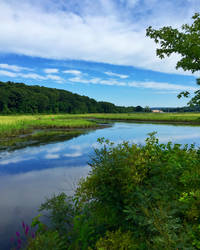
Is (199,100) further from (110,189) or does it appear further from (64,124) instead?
(64,124)

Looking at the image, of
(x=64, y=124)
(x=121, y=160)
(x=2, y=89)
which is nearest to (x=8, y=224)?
(x=121, y=160)

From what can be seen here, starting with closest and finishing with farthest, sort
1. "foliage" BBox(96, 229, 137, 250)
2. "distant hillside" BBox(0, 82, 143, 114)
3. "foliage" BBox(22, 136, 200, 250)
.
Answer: "foliage" BBox(96, 229, 137, 250) → "foliage" BBox(22, 136, 200, 250) → "distant hillside" BBox(0, 82, 143, 114)

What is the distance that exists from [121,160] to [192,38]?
5248 mm

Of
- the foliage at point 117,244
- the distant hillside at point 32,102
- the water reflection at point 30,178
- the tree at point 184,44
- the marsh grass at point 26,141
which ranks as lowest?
the water reflection at point 30,178

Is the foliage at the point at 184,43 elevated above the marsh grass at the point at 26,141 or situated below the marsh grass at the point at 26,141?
above

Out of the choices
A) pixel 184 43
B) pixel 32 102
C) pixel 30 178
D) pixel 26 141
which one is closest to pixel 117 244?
pixel 184 43

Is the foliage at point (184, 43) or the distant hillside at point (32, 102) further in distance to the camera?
the distant hillside at point (32, 102)

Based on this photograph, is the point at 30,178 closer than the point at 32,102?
Yes

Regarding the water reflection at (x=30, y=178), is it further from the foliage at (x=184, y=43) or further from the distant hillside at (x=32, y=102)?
the distant hillside at (x=32, y=102)

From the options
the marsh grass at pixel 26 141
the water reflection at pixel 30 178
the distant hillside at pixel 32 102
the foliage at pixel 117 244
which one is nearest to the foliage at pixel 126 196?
the foliage at pixel 117 244

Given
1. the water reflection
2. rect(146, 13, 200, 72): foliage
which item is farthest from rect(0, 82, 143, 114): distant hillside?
rect(146, 13, 200, 72): foliage

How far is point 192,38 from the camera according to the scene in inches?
268

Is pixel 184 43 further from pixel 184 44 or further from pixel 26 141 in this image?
pixel 26 141

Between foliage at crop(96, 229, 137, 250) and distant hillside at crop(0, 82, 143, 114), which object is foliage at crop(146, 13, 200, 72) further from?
distant hillside at crop(0, 82, 143, 114)
